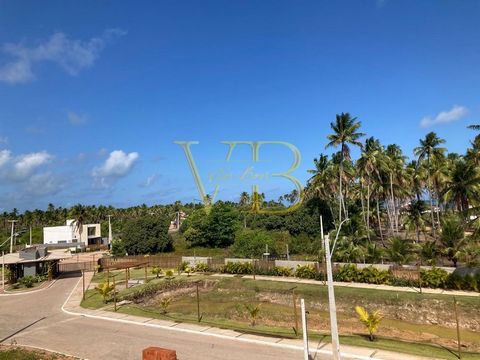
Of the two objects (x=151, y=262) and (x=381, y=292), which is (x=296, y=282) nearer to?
(x=381, y=292)

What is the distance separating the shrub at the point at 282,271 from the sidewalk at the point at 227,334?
61.3 feet

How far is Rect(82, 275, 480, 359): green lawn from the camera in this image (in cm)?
2095

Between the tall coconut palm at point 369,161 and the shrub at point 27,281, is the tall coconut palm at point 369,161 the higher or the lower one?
the higher one

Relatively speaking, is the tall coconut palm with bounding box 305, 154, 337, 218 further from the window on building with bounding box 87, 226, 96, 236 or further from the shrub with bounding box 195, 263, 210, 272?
the window on building with bounding box 87, 226, 96, 236

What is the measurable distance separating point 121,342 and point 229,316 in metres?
9.62

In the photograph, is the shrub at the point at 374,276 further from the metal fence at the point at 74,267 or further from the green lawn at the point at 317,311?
the metal fence at the point at 74,267

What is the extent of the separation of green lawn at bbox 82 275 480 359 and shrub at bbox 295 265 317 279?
312 centimetres

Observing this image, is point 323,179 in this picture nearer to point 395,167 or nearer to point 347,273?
point 395,167

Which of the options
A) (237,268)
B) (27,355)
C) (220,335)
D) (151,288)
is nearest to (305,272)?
(237,268)

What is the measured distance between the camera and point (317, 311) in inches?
1177

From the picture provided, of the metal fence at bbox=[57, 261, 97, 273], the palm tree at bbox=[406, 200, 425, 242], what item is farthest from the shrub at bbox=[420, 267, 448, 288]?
the metal fence at bbox=[57, 261, 97, 273]

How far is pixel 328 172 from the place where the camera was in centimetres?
6359

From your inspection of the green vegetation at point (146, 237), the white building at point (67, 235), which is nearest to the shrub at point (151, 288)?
the green vegetation at point (146, 237)

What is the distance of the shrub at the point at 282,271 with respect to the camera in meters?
41.4
